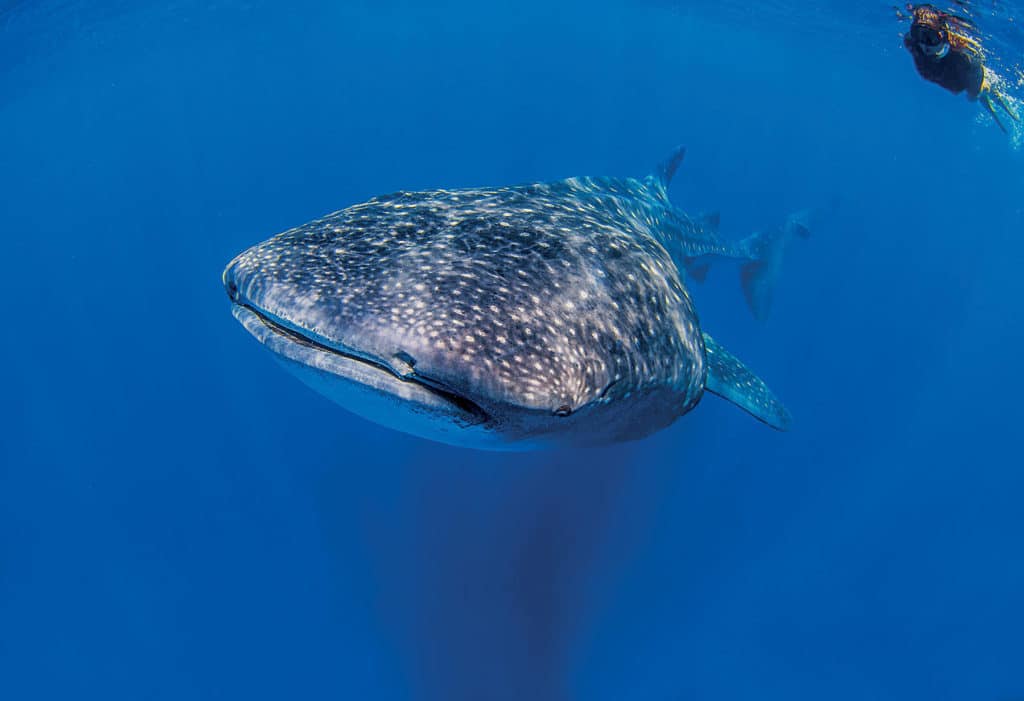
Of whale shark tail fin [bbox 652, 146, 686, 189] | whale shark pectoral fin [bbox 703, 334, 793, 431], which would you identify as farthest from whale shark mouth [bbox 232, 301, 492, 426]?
whale shark tail fin [bbox 652, 146, 686, 189]

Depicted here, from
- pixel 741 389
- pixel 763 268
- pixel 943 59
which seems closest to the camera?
pixel 741 389

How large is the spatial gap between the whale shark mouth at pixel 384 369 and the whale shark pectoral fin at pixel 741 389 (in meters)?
2.52

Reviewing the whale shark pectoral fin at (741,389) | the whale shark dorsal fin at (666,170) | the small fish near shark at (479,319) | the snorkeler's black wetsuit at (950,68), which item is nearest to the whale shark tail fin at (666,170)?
the whale shark dorsal fin at (666,170)

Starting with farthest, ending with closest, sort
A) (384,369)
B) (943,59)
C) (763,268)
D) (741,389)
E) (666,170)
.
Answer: (763,268)
(666,170)
(943,59)
(741,389)
(384,369)

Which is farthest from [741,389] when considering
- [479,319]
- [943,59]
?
[943,59]

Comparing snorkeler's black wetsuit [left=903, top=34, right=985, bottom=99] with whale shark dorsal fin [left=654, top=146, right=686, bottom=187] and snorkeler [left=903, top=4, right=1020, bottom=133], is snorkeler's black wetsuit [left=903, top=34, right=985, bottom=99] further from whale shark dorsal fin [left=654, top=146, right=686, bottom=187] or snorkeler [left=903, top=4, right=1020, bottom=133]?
whale shark dorsal fin [left=654, top=146, right=686, bottom=187]

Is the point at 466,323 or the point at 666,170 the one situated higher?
the point at 466,323

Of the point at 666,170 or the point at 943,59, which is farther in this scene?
the point at 666,170

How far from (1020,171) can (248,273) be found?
52581 millimetres

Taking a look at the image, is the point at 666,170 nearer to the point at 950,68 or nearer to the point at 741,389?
the point at 950,68

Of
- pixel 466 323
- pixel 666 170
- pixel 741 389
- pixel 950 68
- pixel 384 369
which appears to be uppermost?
pixel 950 68

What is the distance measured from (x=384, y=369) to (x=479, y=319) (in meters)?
0.45

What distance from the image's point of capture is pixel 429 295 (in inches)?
104

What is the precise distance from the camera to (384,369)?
2494 mm
